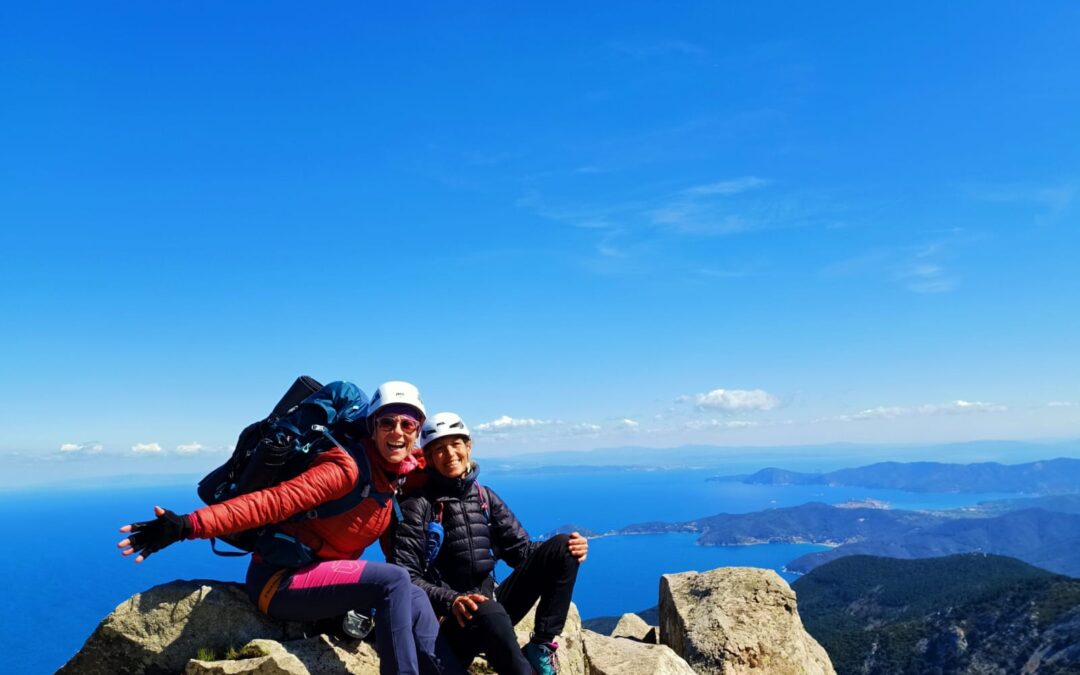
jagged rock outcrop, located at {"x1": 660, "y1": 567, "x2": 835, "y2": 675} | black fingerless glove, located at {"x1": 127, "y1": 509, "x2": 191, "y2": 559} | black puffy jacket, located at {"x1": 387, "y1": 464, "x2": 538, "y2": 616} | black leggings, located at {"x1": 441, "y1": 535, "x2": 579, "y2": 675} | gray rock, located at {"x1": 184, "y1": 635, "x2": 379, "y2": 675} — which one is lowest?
jagged rock outcrop, located at {"x1": 660, "y1": 567, "x2": 835, "y2": 675}

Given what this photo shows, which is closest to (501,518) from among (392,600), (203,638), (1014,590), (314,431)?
(392,600)

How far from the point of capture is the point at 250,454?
6586 millimetres

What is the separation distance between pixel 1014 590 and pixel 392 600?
4971 inches

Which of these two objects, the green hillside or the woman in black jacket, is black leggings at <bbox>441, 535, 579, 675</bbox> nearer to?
the woman in black jacket

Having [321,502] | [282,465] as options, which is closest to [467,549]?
[321,502]

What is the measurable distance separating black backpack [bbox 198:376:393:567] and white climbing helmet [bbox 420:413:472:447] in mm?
838

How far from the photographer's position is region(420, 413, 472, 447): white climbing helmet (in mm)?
7406

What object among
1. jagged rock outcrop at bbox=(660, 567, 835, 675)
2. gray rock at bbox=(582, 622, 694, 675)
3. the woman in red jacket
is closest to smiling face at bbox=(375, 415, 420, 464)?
the woman in red jacket

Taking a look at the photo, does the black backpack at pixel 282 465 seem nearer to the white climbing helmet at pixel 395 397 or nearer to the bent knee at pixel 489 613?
the white climbing helmet at pixel 395 397

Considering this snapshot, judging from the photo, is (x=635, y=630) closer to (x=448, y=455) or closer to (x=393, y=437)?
(x=448, y=455)

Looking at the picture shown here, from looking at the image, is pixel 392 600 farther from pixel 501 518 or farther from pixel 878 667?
pixel 878 667

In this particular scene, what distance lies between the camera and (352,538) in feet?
22.3

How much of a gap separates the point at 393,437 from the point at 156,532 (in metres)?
2.26

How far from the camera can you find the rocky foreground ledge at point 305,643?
7.16m
